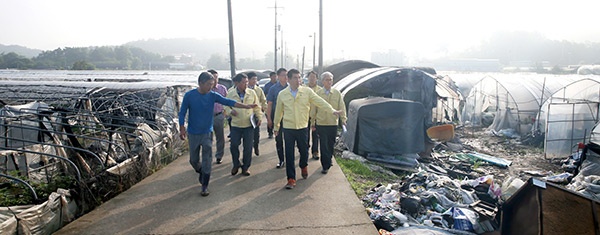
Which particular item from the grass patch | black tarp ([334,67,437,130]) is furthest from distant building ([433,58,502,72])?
the grass patch

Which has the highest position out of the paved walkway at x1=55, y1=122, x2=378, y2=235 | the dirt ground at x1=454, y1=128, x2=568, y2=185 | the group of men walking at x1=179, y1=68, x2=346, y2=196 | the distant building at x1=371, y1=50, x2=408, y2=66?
the distant building at x1=371, y1=50, x2=408, y2=66

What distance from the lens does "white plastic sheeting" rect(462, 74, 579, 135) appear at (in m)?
16.0

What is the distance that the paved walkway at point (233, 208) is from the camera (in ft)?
13.7

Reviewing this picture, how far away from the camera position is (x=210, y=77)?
507cm

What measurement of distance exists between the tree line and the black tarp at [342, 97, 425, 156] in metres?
45.8

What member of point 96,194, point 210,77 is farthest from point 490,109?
point 96,194

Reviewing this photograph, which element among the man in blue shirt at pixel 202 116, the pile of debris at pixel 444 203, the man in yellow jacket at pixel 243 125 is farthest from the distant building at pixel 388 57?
the man in blue shirt at pixel 202 116

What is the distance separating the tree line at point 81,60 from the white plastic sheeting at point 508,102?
44.4m

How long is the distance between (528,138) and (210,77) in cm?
1376

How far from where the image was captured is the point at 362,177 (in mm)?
7262

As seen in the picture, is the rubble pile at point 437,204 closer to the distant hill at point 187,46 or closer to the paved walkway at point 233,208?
the paved walkway at point 233,208

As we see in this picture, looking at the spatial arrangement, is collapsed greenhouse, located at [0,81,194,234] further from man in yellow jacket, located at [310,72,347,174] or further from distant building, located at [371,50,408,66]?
distant building, located at [371,50,408,66]

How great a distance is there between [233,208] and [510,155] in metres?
11.0

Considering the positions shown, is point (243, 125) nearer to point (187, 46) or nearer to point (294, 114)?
point (294, 114)
